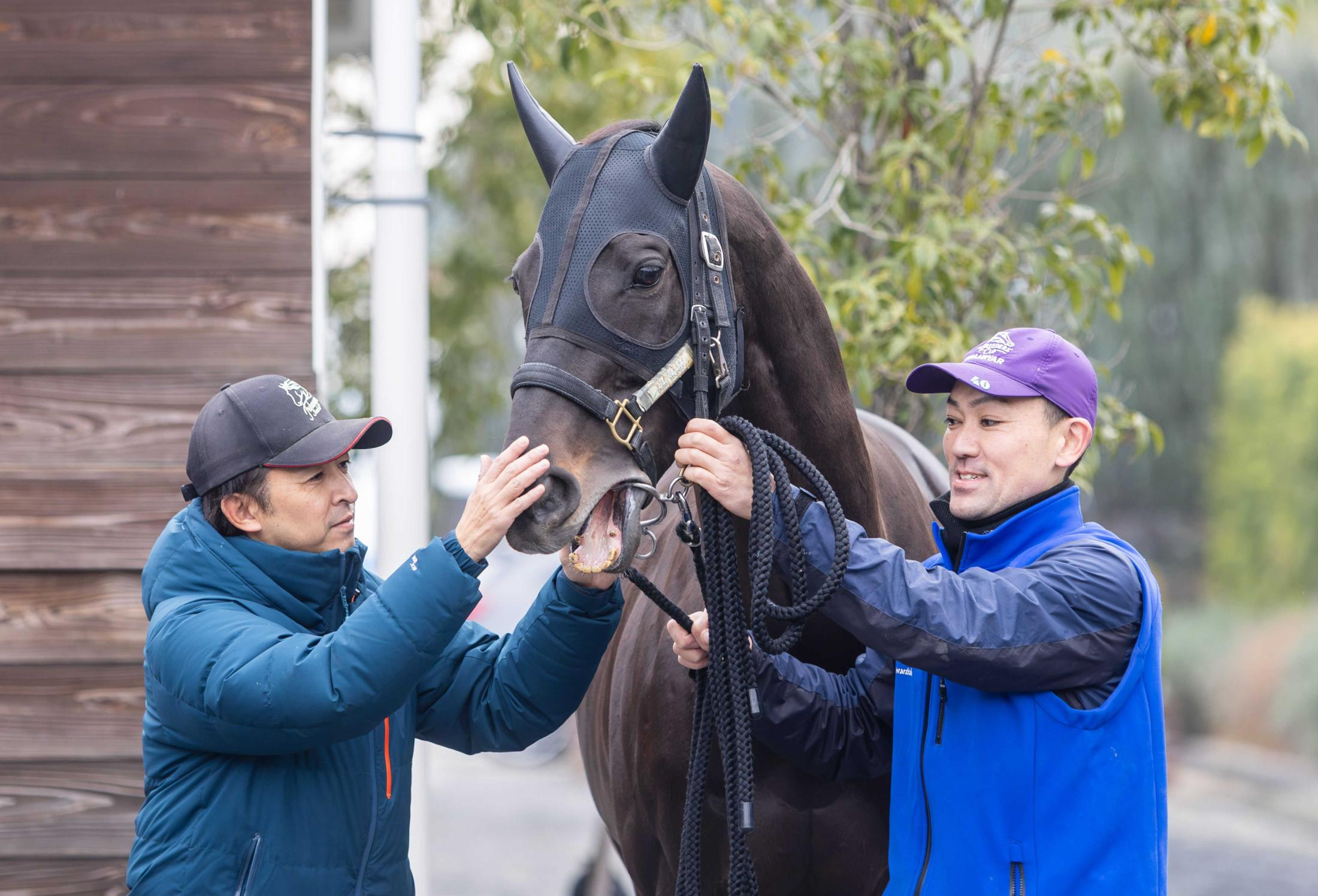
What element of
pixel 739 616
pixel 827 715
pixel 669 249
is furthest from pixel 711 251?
pixel 827 715

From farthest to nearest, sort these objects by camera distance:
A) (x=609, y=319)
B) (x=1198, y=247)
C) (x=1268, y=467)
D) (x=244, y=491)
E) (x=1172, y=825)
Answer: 1. (x=1198, y=247)
2. (x=1268, y=467)
3. (x=1172, y=825)
4. (x=244, y=491)
5. (x=609, y=319)

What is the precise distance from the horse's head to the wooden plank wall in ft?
4.81

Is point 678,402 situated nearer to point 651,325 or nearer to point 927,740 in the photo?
point 651,325

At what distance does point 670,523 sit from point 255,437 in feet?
3.70

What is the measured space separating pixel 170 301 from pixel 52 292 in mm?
302

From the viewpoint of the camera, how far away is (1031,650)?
5.95ft

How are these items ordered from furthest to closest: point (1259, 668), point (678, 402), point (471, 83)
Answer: point (1259, 668), point (471, 83), point (678, 402)

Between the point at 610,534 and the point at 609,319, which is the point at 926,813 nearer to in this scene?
the point at 610,534

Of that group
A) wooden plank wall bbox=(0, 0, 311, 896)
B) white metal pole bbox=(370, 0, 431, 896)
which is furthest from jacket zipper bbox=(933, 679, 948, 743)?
wooden plank wall bbox=(0, 0, 311, 896)

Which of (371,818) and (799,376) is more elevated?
(799,376)

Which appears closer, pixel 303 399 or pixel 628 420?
pixel 628 420

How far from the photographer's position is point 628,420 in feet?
6.15

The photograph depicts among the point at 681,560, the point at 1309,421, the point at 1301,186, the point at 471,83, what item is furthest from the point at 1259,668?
the point at 681,560

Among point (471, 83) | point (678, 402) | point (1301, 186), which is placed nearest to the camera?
point (678, 402)
